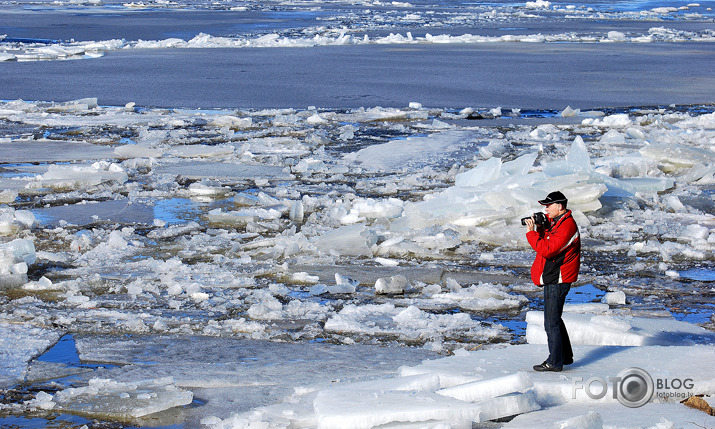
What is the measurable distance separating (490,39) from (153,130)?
57.9ft

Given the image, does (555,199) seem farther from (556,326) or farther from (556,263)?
(556,326)

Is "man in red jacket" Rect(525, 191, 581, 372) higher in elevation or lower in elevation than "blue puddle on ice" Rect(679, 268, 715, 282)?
higher

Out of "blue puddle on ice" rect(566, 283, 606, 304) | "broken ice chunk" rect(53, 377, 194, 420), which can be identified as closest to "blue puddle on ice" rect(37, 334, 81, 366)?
"broken ice chunk" rect(53, 377, 194, 420)

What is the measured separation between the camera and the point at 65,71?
18.7 m

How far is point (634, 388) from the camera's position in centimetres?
379

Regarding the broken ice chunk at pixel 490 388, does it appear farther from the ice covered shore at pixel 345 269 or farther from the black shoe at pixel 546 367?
the black shoe at pixel 546 367

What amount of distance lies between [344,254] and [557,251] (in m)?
2.95

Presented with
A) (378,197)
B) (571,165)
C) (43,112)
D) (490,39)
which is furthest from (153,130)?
(490,39)

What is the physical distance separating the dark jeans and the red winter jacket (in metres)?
0.05

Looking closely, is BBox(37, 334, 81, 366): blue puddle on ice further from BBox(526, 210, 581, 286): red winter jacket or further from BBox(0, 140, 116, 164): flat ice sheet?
BBox(0, 140, 116, 164): flat ice sheet

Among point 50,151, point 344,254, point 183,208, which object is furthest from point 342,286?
point 50,151

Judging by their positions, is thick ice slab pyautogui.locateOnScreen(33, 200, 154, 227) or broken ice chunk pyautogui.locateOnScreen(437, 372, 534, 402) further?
thick ice slab pyautogui.locateOnScreen(33, 200, 154, 227)

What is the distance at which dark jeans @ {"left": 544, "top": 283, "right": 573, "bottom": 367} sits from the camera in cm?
402

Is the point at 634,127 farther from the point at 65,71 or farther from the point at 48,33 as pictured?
the point at 48,33
